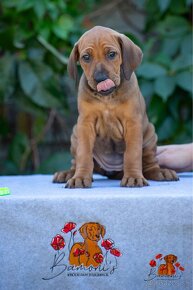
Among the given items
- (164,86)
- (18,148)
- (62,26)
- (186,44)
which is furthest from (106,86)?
(18,148)

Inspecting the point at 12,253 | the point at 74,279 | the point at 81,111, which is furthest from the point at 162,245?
the point at 81,111

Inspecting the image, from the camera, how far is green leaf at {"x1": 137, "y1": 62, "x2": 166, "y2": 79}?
362cm

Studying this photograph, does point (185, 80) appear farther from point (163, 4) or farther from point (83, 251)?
point (83, 251)

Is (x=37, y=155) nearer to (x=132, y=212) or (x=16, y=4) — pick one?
(x=16, y=4)

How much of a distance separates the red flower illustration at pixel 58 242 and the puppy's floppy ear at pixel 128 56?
0.64 m

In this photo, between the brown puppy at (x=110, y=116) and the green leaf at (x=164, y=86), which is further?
the green leaf at (x=164, y=86)

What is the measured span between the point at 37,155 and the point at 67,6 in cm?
105

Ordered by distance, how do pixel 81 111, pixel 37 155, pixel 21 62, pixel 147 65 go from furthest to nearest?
pixel 37 155 < pixel 21 62 < pixel 147 65 < pixel 81 111

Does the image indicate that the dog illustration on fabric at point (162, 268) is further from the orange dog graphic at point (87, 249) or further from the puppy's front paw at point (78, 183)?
the puppy's front paw at point (78, 183)

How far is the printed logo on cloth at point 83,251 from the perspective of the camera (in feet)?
5.74

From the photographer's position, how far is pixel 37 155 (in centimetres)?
439

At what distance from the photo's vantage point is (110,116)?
2.18 meters

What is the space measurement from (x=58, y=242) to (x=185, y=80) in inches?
82.0

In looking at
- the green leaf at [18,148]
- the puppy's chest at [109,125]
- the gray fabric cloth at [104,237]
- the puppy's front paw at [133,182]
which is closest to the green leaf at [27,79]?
the green leaf at [18,148]
